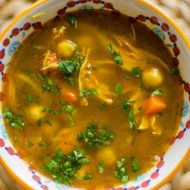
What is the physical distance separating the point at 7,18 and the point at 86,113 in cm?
71

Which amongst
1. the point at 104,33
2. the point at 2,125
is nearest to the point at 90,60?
the point at 104,33

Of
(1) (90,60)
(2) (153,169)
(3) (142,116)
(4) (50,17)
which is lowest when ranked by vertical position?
(2) (153,169)

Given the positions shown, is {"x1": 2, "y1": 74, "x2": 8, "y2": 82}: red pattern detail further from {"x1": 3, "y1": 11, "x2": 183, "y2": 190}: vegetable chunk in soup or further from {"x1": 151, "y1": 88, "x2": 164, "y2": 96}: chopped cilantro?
{"x1": 151, "y1": 88, "x2": 164, "y2": 96}: chopped cilantro

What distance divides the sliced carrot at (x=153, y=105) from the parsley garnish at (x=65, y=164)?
0.41 m

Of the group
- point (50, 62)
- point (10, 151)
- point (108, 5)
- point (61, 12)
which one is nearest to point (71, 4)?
point (61, 12)

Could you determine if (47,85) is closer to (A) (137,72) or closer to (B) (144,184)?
(A) (137,72)

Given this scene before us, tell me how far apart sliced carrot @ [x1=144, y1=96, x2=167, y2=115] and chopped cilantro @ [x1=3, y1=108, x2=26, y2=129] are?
2.18 feet

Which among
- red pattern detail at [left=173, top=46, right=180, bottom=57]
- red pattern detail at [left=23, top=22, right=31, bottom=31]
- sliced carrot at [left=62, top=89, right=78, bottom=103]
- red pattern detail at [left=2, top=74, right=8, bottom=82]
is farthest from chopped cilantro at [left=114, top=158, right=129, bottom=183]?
red pattern detail at [left=23, top=22, right=31, bottom=31]

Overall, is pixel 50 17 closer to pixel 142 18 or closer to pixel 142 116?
pixel 142 18

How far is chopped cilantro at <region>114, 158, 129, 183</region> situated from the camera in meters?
3.10

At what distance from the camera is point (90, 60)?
3.11 meters

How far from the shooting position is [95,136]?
3090 millimetres

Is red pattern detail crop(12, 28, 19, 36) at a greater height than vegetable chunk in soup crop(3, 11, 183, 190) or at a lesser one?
greater

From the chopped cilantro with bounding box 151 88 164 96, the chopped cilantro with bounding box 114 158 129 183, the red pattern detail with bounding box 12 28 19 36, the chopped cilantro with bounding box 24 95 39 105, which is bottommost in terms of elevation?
the chopped cilantro with bounding box 114 158 129 183
